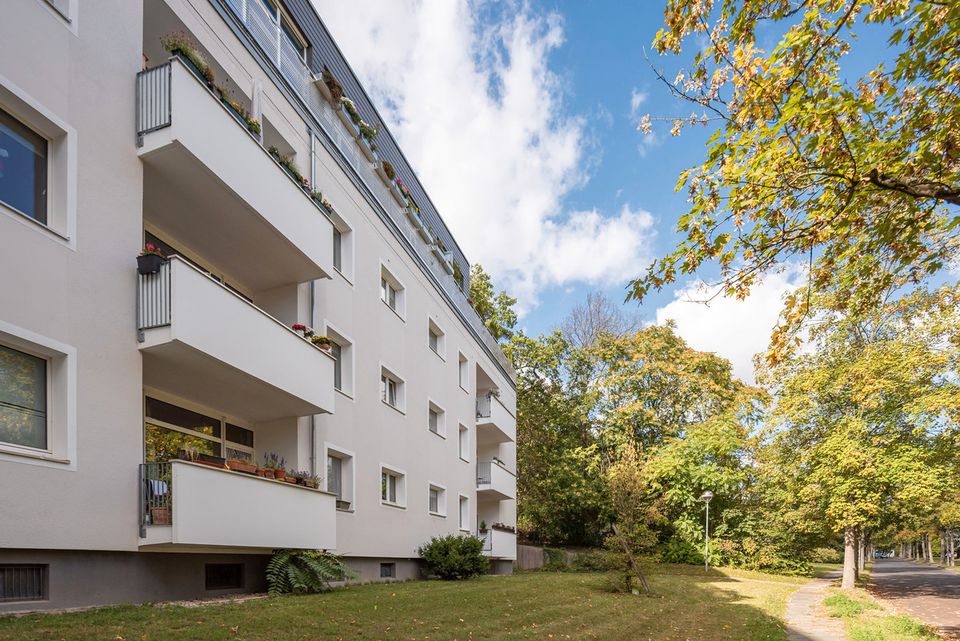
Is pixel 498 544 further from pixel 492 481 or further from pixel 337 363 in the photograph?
pixel 337 363

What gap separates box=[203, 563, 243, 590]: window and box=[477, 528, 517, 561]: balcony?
45.7 ft

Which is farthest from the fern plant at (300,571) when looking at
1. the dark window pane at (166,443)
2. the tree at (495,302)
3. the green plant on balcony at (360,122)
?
the tree at (495,302)

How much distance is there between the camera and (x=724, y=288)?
6688mm

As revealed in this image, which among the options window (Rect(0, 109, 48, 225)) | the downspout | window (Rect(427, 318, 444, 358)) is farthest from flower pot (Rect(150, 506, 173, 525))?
window (Rect(427, 318, 444, 358))

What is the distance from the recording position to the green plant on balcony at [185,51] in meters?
9.96

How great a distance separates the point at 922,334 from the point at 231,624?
853 inches

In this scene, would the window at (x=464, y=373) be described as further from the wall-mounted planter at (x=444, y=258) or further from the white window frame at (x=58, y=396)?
the white window frame at (x=58, y=396)

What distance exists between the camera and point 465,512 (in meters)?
26.1

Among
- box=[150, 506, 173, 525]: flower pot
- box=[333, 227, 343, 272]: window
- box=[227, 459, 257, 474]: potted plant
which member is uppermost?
box=[333, 227, 343, 272]: window

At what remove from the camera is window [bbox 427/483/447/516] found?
73.7 feet

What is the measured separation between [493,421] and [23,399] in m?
21.5

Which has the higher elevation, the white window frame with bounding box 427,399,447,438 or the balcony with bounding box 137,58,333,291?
the balcony with bounding box 137,58,333,291

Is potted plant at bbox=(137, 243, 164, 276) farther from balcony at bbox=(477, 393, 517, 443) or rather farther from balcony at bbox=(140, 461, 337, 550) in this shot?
balcony at bbox=(477, 393, 517, 443)

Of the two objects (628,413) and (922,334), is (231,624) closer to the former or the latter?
(922,334)
